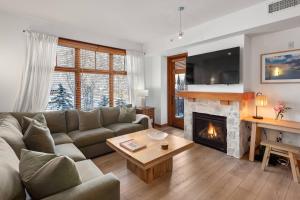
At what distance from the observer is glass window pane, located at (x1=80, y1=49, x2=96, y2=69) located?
158 inches

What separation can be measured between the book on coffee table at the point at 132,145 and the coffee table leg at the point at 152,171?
0.34 meters

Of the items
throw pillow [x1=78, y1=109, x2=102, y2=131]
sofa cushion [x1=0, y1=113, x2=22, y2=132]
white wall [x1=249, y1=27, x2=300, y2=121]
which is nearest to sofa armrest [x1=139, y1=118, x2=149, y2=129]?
throw pillow [x1=78, y1=109, x2=102, y2=131]

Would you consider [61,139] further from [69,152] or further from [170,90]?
[170,90]

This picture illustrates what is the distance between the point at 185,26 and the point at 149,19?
2.80ft

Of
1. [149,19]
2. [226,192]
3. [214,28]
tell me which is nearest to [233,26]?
[214,28]

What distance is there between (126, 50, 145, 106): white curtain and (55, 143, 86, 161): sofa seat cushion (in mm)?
2605

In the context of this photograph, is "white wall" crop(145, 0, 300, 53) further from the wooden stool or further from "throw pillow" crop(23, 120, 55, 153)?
"throw pillow" crop(23, 120, 55, 153)

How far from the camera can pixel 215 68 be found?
3.29m

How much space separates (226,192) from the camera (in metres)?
2.04

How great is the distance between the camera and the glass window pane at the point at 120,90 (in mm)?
4684

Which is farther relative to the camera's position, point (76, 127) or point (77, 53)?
point (77, 53)

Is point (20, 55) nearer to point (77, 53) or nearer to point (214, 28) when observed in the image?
point (77, 53)

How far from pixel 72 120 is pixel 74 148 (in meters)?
1.01

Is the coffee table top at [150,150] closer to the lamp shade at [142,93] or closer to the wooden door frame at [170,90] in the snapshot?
the lamp shade at [142,93]
